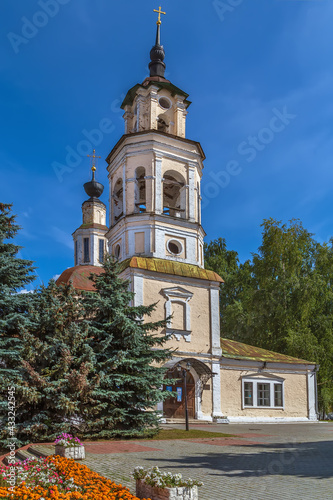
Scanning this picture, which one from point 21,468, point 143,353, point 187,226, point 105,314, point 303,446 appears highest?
point 187,226

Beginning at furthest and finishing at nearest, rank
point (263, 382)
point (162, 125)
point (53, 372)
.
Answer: point (162, 125), point (263, 382), point (53, 372)

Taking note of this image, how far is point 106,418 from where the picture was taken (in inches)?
537

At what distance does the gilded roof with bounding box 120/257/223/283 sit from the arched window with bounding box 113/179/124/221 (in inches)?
158

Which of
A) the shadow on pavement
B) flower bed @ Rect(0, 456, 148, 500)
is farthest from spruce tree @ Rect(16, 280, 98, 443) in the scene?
flower bed @ Rect(0, 456, 148, 500)

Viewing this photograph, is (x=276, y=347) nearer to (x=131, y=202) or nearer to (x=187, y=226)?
(x=187, y=226)

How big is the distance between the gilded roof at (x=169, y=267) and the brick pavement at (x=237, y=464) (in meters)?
10.3

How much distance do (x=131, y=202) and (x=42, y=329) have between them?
1134 cm

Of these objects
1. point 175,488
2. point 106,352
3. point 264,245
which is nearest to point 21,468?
point 175,488

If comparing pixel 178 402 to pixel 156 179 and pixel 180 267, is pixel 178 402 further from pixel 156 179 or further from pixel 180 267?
pixel 156 179

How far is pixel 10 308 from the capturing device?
47.0 ft

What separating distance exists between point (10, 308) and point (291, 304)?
829 inches

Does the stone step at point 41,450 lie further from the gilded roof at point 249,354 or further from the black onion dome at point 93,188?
the black onion dome at point 93,188

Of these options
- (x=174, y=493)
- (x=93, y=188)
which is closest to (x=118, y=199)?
(x=93, y=188)

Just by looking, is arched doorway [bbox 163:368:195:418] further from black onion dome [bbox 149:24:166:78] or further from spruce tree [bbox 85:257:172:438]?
black onion dome [bbox 149:24:166:78]
